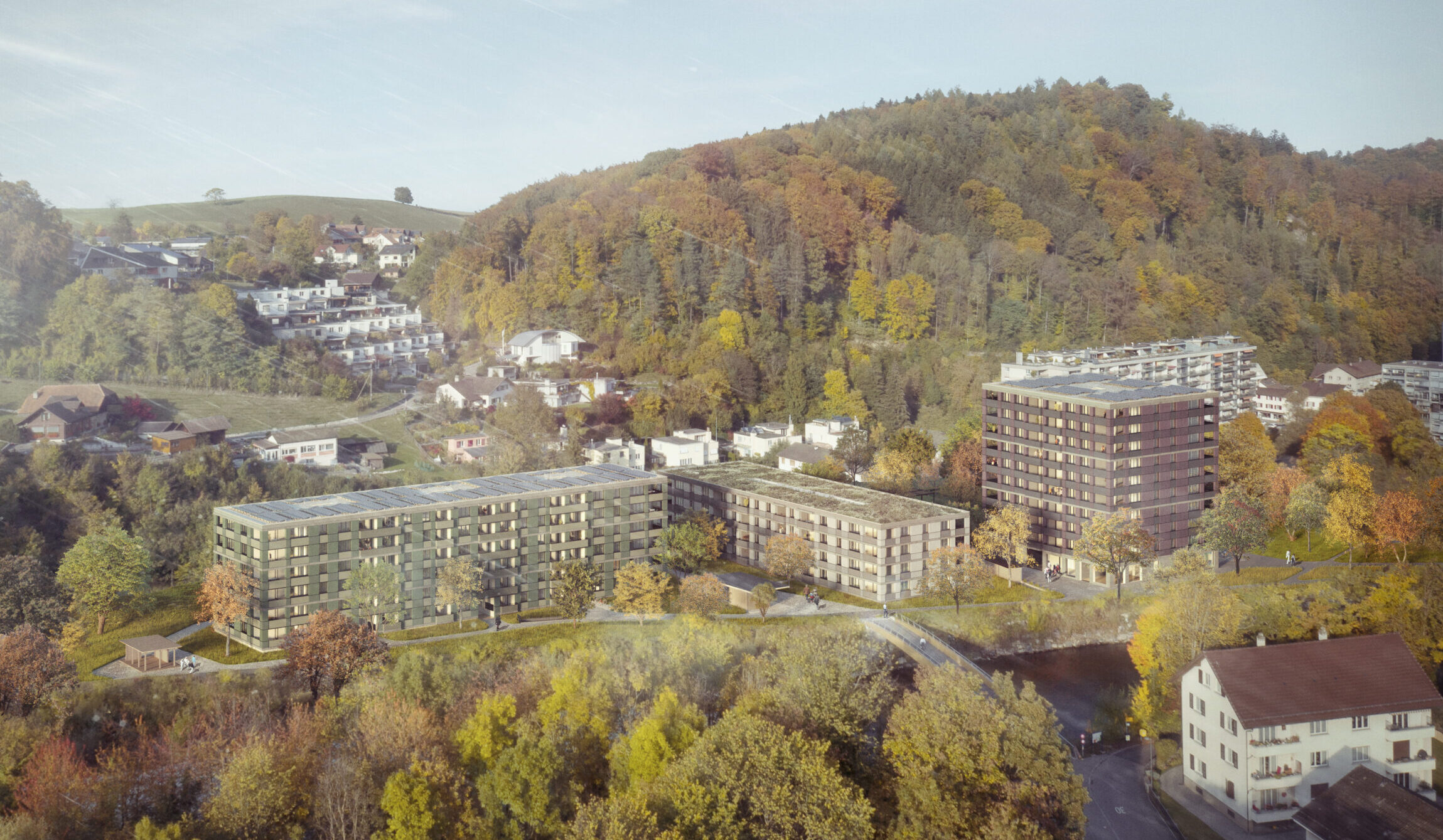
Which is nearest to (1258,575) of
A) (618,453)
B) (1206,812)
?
(1206,812)

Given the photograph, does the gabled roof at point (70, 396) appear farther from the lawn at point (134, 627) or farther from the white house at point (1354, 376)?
the white house at point (1354, 376)

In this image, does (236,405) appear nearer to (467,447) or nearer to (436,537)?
(467,447)

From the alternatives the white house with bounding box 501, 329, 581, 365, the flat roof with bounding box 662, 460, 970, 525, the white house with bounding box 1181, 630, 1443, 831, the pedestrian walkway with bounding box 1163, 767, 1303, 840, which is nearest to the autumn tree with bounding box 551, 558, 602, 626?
the flat roof with bounding box 662, 460, 970, 525

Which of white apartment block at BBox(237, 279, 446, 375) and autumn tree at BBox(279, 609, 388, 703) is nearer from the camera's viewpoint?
A: autumn tree at BBox(279, 609, 388, 703)

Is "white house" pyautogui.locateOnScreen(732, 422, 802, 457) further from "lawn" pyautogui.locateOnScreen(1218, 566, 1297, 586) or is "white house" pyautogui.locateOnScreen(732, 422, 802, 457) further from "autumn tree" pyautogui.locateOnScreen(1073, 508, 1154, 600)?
"lawn" pyautogui.locateOnScreen(1218, 566, 1297, 586)

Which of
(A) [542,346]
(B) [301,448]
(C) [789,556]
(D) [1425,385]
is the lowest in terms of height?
(C) [789,556]

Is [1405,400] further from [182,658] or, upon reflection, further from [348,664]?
[182,658]
